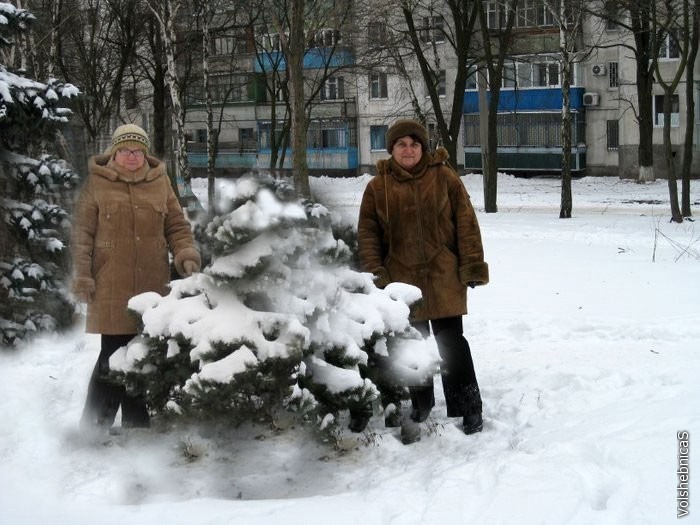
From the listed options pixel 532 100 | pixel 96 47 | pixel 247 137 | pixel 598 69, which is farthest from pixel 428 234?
pixel 247 137

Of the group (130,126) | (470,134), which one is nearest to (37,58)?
(130,126)

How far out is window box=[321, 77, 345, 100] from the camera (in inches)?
1820

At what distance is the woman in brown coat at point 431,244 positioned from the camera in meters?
4.99

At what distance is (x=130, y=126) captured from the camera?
16.6 feet

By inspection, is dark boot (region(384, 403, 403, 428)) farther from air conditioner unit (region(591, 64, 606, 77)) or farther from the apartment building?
air conditioner unit (region(591, 64, 606, 77))

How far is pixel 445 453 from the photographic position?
455 cm

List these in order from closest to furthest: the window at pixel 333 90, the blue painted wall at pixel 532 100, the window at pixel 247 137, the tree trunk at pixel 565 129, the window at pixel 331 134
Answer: the tree trunk at pixel 565 129, the blue painted wall at pixel 532 100, the window at pixel 331 134, the window at pixel 333 90, the window at pixel 247 137

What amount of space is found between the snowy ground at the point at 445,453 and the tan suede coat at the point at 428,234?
28 centimetres

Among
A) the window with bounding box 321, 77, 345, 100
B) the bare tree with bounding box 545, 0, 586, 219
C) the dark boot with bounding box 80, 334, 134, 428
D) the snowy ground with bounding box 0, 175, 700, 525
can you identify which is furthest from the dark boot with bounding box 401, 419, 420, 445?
the window with bounding box 321, 77, 345, 100

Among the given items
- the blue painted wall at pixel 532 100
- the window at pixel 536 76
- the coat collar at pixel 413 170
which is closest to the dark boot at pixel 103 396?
the coat collar at pixel 413 170

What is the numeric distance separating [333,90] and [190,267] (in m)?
43.0

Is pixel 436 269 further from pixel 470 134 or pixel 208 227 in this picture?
pixel 470 134

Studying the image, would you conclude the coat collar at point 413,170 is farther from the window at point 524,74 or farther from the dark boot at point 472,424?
the window at point 524,74

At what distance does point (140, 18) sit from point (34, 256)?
22.2 m
